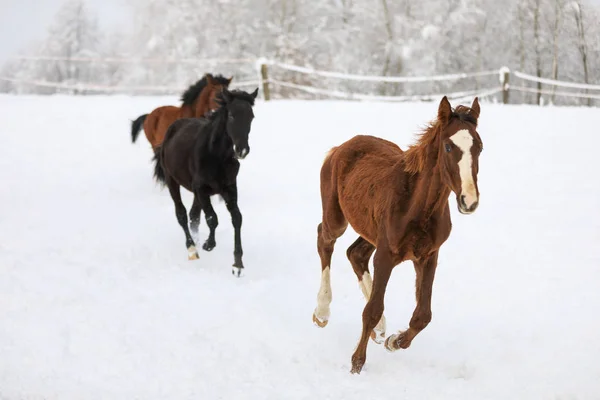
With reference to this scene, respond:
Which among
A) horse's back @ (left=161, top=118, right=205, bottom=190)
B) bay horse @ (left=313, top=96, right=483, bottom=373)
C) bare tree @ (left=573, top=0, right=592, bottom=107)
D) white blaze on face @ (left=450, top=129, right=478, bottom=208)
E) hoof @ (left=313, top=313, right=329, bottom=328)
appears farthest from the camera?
bare tree @ (left=573, top=0, right=592, bottom=107)

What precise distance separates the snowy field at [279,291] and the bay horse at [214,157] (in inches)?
20.5

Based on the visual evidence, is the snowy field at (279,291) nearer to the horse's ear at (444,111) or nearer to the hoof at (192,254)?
the hoof at (192,254)

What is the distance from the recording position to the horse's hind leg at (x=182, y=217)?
788 centimetres

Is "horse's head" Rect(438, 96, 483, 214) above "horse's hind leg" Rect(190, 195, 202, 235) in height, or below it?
above

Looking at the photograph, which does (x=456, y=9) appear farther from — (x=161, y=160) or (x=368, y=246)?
(x=368, y=246)

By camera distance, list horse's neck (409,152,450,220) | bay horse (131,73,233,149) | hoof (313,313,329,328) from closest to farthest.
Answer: horse's neck (409,152,450,220) → hoof (313,313,329,328) → bay horse (131,73,233,149)

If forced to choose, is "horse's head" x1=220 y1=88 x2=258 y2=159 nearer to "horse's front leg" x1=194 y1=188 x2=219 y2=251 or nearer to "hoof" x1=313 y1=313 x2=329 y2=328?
"horse's front leg" x1=194 y1=188 x2=219 y2=251

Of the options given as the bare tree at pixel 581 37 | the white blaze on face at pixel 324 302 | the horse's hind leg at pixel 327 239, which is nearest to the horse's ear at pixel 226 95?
the horse's hind leg at pixel 327 239

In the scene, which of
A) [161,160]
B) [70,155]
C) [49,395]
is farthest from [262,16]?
[49,395]

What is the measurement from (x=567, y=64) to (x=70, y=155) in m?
25.1

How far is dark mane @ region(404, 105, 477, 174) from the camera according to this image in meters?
4.07

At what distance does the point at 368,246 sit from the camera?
5.56m

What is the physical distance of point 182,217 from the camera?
27.5 ft

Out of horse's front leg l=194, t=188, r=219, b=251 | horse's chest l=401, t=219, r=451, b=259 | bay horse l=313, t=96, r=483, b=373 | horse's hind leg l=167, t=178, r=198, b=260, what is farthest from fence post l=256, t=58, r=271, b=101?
horse's chest l=401, t=219, r=451, b=259
